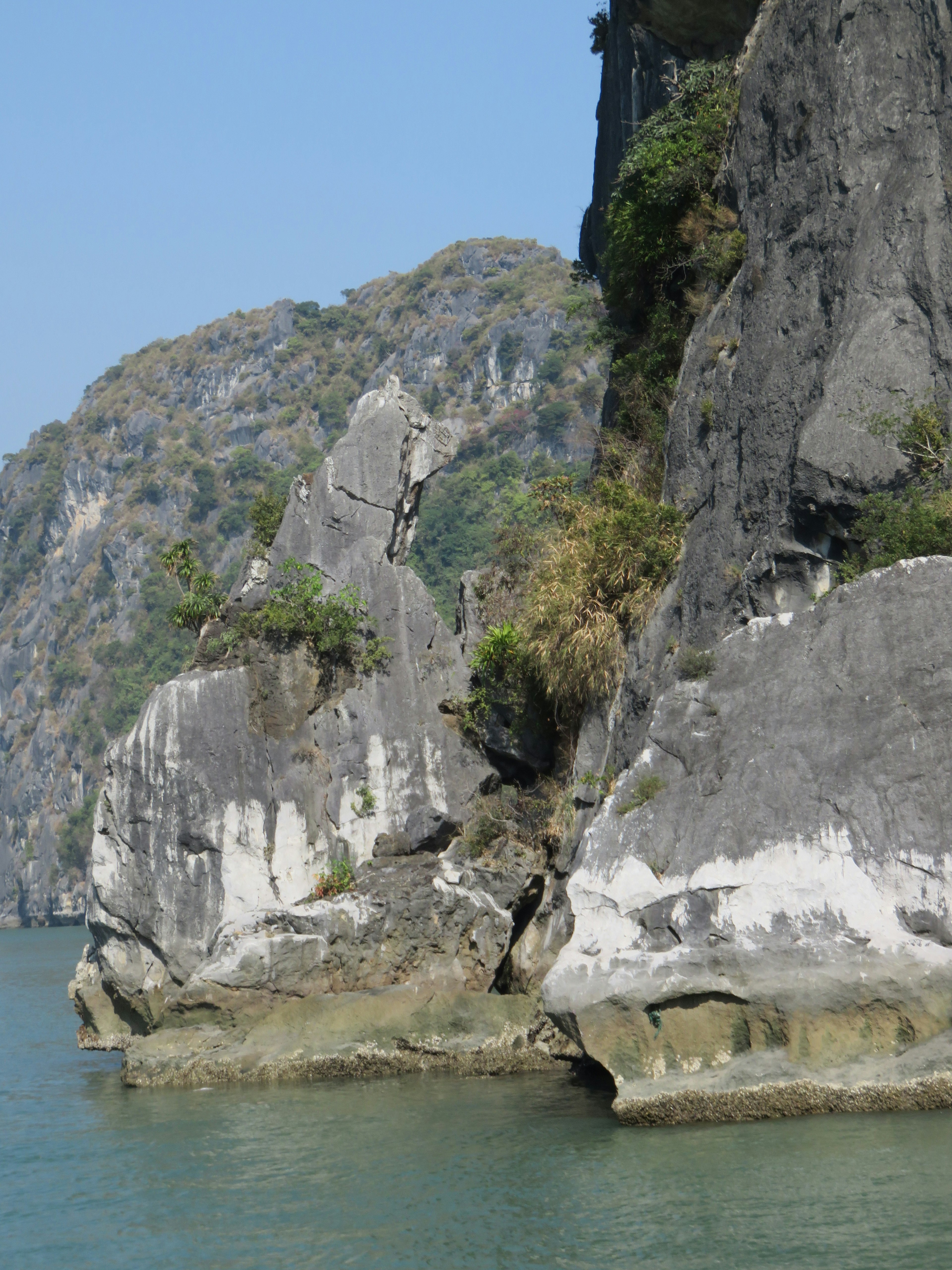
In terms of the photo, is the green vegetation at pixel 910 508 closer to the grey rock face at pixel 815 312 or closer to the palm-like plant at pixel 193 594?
the grey rock face at pixel 815 312

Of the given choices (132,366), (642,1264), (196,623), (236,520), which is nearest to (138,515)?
(236,520)

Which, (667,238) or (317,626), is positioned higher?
(667,238)

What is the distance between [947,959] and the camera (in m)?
10.4

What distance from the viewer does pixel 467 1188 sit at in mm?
10375

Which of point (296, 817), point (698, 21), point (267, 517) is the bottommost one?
point (296, 817)

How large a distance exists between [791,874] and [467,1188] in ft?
13.0

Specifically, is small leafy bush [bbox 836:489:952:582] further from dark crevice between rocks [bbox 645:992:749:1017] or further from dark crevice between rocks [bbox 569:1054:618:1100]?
dark crevice between rocks [bbox 569:1054:618:1100]

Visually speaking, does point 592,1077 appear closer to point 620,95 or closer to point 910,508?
point 910,508

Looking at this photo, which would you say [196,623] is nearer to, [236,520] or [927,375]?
[927,375]

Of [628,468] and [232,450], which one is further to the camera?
[232,450]

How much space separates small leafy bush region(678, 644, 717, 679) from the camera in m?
13.3

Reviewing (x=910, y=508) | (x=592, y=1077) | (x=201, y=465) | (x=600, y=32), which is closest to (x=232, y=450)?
(x=201, y=465)

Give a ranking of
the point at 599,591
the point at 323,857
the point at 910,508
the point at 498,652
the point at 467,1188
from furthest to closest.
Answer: the point at 498,652 < the point at 323,857 < the point at 599,591 < the point at 910,508 < the point at 467,1188

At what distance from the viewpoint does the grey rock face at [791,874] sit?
10750mm
